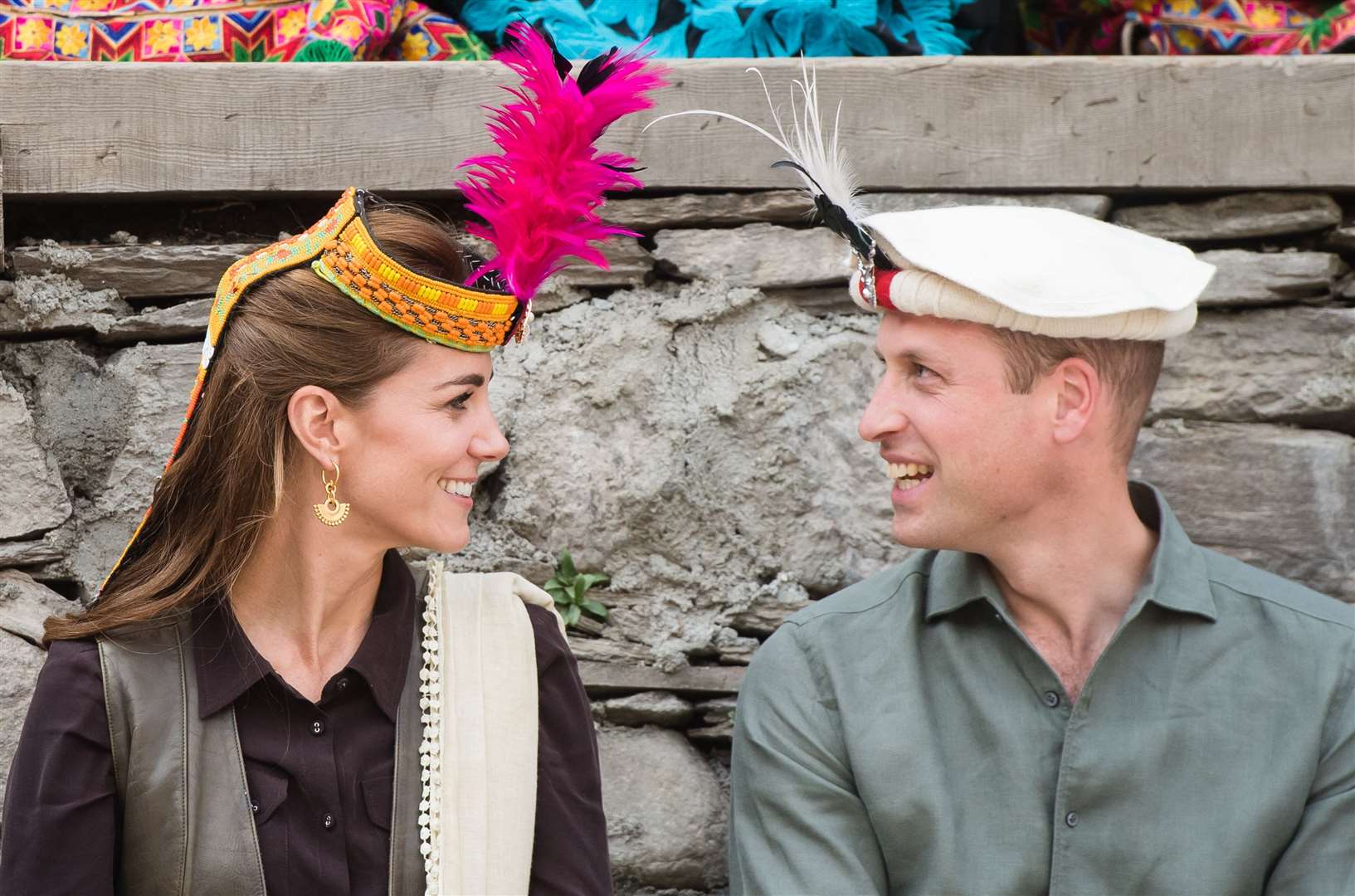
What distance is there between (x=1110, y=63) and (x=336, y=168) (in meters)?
1.51

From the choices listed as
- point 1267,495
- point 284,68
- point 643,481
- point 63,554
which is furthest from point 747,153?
point 63,554

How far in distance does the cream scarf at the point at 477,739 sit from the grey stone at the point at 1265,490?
4.25 ft

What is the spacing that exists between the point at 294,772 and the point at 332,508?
41 cm

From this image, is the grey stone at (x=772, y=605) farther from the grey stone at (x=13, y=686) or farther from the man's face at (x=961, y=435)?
the grey stone at (x=13, y=686)

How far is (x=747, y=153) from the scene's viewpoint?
2.88m

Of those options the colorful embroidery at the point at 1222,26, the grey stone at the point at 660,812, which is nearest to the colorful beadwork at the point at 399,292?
the grey stone at the point at 660,812

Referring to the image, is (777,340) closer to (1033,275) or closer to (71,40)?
(1033,275)

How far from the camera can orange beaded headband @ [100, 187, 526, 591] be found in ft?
7.30

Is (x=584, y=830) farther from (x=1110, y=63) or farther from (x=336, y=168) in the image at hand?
(x=1110, y=63)

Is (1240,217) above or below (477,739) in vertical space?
above

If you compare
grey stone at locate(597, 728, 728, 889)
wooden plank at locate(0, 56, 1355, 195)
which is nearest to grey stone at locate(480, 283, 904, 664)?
grey stone at locate(597, 728, 728, 889)

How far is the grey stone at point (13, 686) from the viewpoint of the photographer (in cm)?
269

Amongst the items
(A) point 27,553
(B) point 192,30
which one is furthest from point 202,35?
(A) point 27,553

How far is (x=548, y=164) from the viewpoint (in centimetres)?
225
